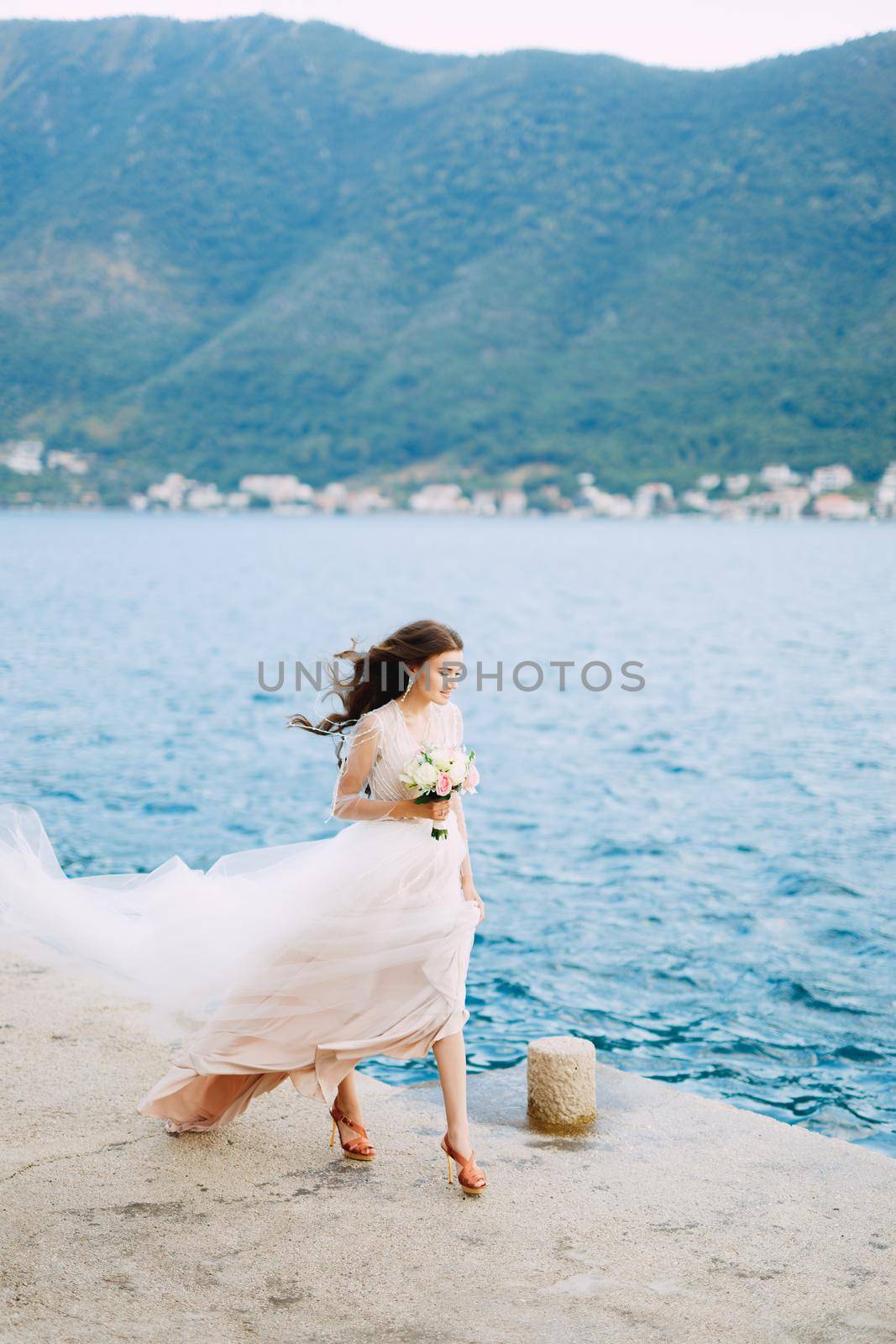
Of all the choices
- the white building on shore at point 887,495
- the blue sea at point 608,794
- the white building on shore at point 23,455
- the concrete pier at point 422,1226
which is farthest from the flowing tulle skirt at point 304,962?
the white building on shore at point 23,455

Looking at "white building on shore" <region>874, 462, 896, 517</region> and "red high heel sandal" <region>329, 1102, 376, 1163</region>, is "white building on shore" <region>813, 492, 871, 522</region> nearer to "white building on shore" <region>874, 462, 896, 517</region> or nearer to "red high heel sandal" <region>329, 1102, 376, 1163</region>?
"white building on shore" <region>874, 462, 896, 517</region>

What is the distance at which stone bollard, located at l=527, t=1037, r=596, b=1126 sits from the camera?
5793mm

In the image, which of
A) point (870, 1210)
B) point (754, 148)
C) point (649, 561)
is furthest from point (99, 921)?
point (754, 148)

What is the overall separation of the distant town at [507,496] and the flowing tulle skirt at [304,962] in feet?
407

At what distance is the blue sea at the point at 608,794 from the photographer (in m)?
9.40

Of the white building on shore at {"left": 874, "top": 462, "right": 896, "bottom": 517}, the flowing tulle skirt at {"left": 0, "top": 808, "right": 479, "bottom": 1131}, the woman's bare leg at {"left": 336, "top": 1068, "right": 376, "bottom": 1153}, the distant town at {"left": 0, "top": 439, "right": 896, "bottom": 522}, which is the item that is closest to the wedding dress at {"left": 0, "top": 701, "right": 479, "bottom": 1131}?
the flowing tulle skirt at {"left": 0, "top": 808, "right": 479, "bottom": 1131}

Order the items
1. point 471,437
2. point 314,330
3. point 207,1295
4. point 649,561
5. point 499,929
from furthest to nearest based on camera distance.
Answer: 1. point 314,330
2. point 471,437
3. point 649,561
4. point 499,929
5. point 207,1295

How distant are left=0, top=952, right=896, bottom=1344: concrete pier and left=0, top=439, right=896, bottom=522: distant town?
123 metres

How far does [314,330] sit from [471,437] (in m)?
24.1

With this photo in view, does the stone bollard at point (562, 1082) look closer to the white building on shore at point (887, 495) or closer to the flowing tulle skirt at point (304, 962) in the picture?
the flowing tulle skirt at point (304, 962)

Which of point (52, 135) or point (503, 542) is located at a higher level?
point (52, 135)

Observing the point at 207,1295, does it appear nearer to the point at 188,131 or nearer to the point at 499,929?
the point at 499,929

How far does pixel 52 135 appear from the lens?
6914 inches

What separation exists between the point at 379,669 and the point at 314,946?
111 cm
